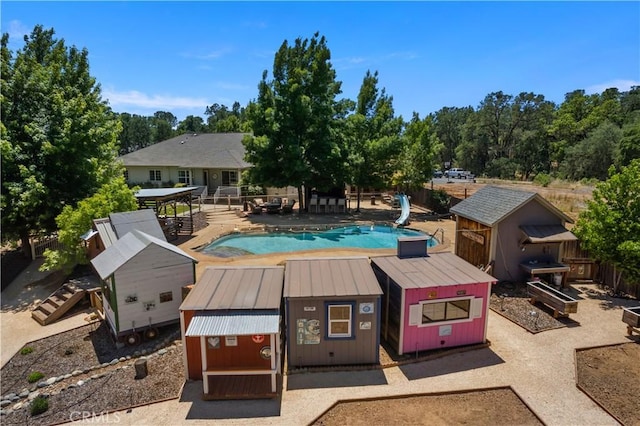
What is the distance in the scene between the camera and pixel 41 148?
15.3 meters

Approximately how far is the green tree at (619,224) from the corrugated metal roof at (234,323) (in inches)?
441

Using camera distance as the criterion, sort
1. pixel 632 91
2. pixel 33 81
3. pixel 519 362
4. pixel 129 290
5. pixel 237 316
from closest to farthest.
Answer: pixel 237 316
pixel 519 362
pixel 129 290
pixel 33 81
pixel 632 91

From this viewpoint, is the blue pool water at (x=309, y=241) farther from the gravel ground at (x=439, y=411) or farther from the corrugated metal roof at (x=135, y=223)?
the gravel ground at (x=439, y=411)

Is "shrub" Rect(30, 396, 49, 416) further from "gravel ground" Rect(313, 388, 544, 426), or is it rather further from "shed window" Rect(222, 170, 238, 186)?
"shed window" Rect(222, 170, 238, 186)

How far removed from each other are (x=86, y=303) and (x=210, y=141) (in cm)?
2619

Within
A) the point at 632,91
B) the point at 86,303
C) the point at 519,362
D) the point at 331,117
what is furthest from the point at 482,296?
the point at 632,91

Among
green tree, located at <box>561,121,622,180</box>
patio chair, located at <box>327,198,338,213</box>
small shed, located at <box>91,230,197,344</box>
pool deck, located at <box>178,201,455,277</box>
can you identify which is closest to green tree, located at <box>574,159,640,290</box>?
pool deck, located at <box>178,201,455,277</box>

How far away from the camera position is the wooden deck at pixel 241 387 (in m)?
7.70

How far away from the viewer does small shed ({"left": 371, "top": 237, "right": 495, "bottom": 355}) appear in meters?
8.90

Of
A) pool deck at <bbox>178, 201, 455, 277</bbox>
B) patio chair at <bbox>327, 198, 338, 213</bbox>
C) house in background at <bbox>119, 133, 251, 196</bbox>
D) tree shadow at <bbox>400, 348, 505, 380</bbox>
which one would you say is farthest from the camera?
house in background at <bbox>119, 133, 251, 196</bbox>

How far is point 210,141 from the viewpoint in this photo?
123 feet

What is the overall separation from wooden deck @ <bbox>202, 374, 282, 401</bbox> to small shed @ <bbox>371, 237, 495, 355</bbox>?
126 inches

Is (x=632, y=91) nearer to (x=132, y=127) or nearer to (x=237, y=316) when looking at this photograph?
(x=237, y=316)

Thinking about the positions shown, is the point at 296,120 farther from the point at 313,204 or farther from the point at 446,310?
the point at 446,310
